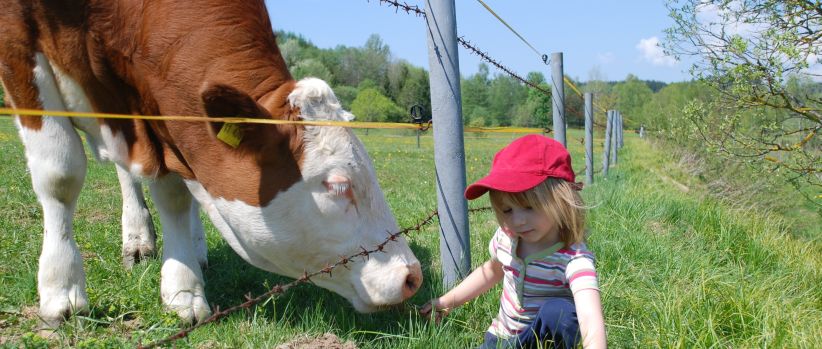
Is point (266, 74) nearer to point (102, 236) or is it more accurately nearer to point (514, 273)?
point (514, 273)

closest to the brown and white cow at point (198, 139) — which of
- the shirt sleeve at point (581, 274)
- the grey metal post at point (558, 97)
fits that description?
the shirt sleeve at point (581, 274)

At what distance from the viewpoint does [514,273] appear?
2494 mm

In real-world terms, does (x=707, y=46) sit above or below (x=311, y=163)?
above

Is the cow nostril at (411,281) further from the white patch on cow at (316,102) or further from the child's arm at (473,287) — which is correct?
the white patch on cow at (316,102)

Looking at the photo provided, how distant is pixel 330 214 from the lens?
2707 millimetres

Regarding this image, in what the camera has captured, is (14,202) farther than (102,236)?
Yes

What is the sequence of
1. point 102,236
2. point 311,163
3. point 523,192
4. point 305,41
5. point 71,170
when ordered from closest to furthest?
point 523,192, point 311,163, point 71,170, point 102,236, point 305,41

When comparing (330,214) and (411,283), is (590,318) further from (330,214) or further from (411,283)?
(330,214)

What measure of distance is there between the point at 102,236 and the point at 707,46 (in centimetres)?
549

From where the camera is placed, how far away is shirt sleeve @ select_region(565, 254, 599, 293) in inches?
85.1

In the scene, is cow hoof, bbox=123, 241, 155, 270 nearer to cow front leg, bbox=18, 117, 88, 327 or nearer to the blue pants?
cow front leg, bbox=18, 117, 88, 327

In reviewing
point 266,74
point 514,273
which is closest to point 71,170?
point 266,74

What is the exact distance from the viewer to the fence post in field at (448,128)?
295 cm

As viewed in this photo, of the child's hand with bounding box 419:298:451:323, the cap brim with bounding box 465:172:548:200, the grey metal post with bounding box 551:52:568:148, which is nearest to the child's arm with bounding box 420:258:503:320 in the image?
the child's hand with bounding box 419:298:451:323
